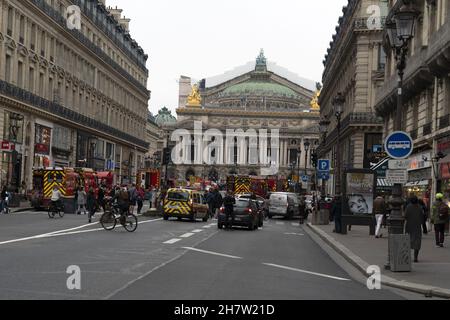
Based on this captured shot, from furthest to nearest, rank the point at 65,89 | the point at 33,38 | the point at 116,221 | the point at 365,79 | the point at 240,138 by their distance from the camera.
→ the point at 240,138
the point at 65,89
the point at 365,79
the point at 33,38
the point at 116,221

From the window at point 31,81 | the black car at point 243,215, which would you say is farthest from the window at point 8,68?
the black car at point 243,215

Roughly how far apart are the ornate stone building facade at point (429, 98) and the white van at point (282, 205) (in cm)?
1317

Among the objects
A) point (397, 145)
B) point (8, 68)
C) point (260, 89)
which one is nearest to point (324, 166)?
point (8, 68)

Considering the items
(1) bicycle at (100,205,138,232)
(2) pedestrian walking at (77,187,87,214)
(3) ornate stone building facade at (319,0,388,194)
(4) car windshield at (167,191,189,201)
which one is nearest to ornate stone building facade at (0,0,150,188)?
(2) pedestrian walking at (77,187,87,214)

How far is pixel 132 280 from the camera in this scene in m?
12.9

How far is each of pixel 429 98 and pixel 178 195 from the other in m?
12.6

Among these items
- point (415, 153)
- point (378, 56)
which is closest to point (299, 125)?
point (378, 56)

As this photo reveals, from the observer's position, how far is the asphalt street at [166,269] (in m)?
11.5

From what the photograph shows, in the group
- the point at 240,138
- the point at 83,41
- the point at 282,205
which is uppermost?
the point at 83,41

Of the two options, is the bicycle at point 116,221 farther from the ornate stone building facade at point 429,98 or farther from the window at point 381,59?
the window at point 381,59

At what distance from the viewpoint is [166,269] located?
586 inches

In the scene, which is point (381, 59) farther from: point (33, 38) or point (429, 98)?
point (429, 98)
